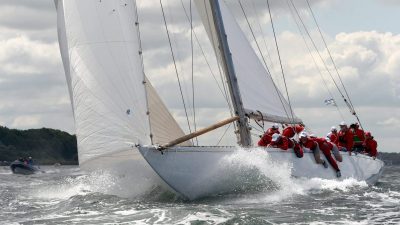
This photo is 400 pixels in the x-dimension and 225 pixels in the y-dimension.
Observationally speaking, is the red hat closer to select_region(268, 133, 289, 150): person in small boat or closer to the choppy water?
the choppy water

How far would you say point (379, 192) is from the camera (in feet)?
66.7

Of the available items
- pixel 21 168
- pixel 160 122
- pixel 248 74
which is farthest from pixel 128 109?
pixel 21 168

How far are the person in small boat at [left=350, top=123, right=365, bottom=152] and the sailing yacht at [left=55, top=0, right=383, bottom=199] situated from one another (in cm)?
560

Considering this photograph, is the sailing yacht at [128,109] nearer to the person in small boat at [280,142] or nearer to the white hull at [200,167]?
the white hull at [200,167]

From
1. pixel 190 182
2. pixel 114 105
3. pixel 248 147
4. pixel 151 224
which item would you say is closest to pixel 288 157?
pixel 248 147

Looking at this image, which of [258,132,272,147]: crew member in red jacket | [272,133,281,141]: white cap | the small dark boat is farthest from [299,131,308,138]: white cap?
the small dark boat

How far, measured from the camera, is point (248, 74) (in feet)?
64.2

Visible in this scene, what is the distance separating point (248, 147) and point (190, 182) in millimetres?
1934

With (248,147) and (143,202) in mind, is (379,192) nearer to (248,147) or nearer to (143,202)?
(248,147)

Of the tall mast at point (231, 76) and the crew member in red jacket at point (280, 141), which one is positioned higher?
the tall mast at point (231, 76)

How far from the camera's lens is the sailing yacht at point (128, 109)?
16562 mm

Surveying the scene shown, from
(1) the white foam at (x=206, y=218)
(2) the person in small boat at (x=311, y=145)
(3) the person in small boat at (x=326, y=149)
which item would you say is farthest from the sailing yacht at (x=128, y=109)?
(1) the white foam at (x=206, y=218)

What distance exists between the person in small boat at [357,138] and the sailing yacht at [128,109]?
5.60 m

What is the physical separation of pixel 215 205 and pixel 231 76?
13.5 ft
